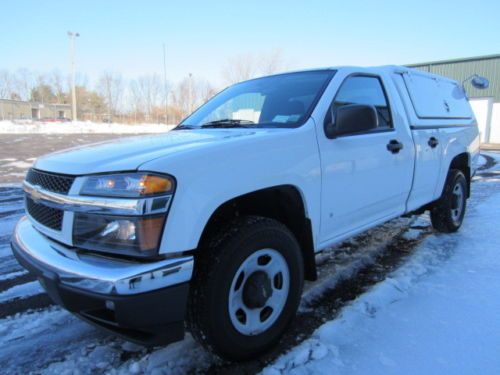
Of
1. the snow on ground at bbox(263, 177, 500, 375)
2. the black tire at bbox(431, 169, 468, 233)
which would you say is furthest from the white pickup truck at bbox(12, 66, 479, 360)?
the black tire at bbox(431, 169, 468, 233)

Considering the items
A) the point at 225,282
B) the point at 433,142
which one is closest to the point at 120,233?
the point at 225,282

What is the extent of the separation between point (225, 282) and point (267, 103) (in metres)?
1.71

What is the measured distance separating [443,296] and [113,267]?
2.62 meters

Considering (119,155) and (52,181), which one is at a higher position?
(119,155)

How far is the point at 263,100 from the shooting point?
10.9 feet

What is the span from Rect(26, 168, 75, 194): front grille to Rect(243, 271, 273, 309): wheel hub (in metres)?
1.13

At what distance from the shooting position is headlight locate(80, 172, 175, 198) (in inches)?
72.9

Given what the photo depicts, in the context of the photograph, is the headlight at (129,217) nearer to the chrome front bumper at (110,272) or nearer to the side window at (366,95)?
the chrome front bumper at (110,272)

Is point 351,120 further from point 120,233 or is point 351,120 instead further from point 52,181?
point 52,181

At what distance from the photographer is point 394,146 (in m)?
3.37

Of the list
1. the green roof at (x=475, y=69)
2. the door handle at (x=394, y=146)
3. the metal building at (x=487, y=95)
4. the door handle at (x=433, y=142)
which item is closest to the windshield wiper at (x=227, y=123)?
the door handle at (x=394, y=146)

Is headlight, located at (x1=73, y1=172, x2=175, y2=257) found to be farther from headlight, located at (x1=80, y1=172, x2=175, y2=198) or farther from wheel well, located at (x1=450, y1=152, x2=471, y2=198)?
wheel well, located at (x1=450, y1=152, x2=471, y2=198)

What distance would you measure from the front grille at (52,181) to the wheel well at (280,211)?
2.59 feet

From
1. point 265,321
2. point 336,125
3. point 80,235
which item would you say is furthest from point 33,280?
point 336,125
